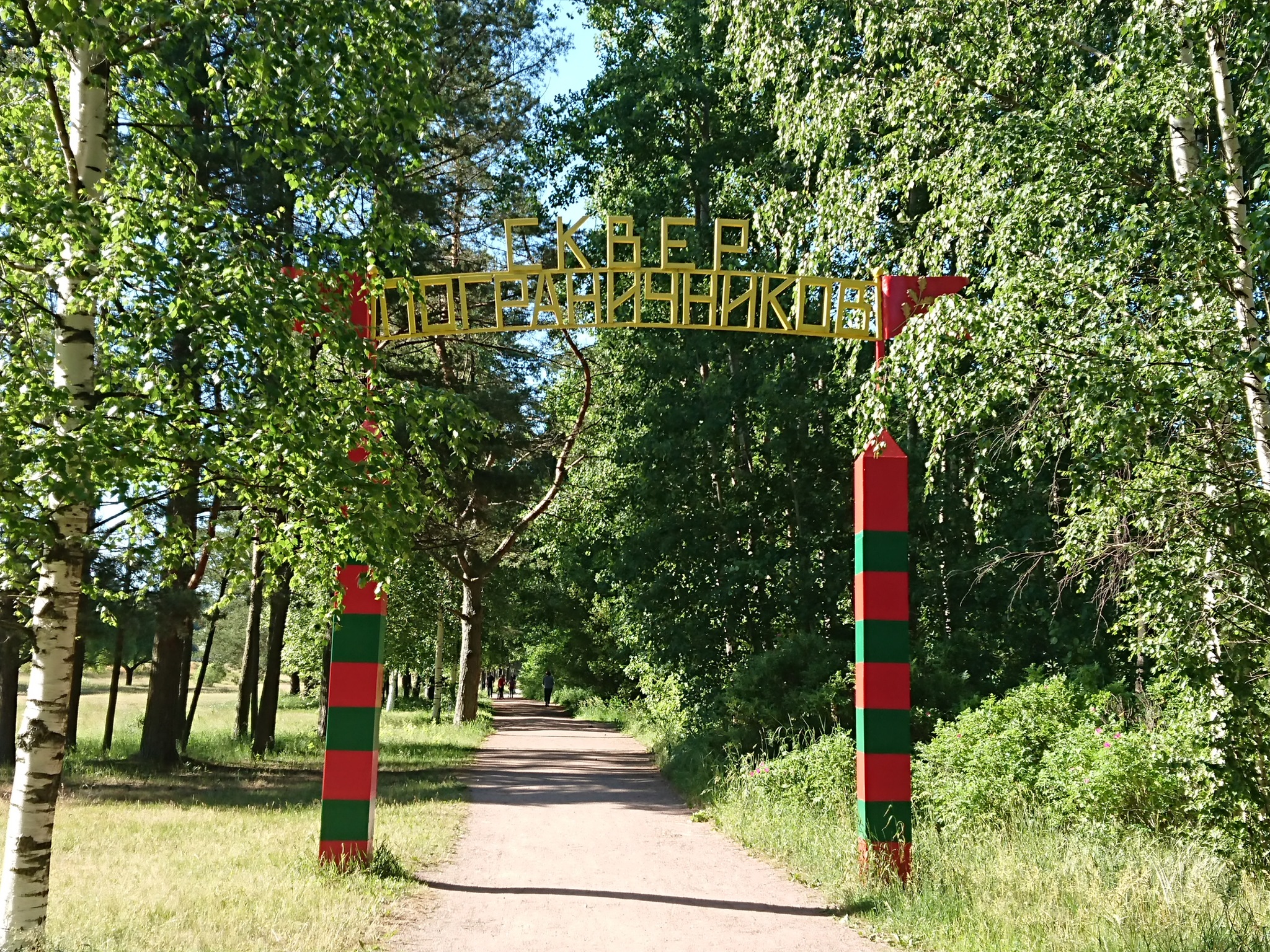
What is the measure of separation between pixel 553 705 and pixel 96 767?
107 feet

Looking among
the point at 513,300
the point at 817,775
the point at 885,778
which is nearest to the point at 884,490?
the point at 885,778

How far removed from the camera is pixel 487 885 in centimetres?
866

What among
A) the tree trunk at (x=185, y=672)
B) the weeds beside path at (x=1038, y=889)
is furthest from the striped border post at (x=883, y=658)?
the tree trunk at (x=185, y=672)

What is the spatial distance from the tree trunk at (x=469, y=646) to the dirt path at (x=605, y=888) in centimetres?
1103

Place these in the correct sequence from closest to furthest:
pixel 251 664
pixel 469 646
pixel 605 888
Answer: pixel 605 888, pixel 251 664, pixel 469 646

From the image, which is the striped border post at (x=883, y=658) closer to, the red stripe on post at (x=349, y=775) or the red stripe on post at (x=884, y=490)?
the red stripe on post at (x=884, y=490)

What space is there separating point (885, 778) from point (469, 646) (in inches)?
765

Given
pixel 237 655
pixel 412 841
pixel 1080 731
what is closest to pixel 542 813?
pixel 412 841

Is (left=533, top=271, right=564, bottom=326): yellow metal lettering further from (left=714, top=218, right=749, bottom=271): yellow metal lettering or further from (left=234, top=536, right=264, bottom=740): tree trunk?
(left=234, top=536, right=264, bottom=740): tree trunk

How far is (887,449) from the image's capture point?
8.81 m

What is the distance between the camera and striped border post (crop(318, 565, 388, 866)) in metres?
8.45

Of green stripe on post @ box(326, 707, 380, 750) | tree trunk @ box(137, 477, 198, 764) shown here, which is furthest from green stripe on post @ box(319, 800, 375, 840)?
tree trunk @ box(137, 477, 198, 764)

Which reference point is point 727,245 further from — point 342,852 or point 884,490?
point 342,852

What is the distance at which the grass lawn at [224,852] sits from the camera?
661 cm
